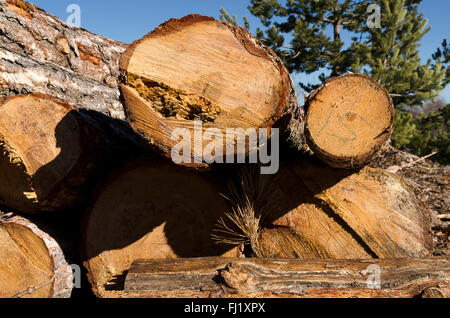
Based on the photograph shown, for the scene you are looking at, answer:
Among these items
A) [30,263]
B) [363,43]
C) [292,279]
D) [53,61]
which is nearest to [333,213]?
[292,279]

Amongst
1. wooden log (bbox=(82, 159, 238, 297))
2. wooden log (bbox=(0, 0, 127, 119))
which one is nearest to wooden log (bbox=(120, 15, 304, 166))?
wooden log (bbox=(82, 159, 238, 297))

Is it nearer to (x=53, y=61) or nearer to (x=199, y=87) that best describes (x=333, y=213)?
(x=199, y=87)

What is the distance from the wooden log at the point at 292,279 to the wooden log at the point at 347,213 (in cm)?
29

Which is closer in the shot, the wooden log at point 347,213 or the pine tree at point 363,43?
the wooden log at point 347,213

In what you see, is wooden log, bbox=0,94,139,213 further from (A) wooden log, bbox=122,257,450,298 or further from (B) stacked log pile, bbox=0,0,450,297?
(A) wooden log, bbox=122,257,450,298

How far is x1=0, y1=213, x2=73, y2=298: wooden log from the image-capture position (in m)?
1.80

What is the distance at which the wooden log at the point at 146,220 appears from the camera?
1.83m

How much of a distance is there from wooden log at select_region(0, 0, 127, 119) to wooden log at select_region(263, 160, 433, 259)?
1260 millimetres

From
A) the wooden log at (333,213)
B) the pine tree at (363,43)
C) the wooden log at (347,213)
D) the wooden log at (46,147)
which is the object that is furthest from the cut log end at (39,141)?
the pine tree at (363,43)

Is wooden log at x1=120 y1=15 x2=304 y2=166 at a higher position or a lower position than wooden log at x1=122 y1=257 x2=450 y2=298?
higher

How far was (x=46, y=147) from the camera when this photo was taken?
5.75ft

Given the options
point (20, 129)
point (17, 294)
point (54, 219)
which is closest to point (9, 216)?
point (54, 219)

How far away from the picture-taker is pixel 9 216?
77.1 inches

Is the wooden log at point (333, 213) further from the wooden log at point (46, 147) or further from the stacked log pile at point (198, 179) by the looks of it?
the wooden log at point (46, 147)
